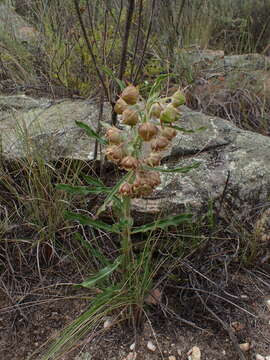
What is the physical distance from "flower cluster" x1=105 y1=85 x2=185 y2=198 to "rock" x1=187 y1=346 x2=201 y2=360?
73 cm

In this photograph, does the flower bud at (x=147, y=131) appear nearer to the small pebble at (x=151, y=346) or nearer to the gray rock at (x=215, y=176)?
the gray rock at (x=215, y=176)

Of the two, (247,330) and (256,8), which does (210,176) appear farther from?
(256,8)

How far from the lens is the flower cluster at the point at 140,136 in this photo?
1.17 m

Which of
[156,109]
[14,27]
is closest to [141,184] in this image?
[156,109]

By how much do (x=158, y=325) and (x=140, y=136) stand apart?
2.92 feet

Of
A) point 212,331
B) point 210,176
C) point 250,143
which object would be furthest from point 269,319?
point 250,143

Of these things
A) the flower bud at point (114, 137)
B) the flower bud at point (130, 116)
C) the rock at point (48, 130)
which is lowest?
the rock at point (48, 130)

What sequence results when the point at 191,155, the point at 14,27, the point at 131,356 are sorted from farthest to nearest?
1. the point at 14,27
2. the point at 191,155
3. the point at 131,356

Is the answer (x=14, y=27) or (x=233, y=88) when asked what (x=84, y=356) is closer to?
(x=233, y=88)

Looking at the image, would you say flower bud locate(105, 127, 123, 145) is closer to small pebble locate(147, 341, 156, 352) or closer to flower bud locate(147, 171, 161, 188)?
flower bud locate(147, 171, 161, 188)

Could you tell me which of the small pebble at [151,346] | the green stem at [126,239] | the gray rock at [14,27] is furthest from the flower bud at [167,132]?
the gray rock at [14,27]

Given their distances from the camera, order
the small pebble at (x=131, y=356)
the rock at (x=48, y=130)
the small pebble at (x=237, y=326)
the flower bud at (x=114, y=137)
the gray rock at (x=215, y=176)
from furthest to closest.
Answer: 1. the rock at (x=48, y=130)
2. the gray rock at (x=215, y=176)
3. the small pebble at (x=237, y=326)
4. the small pebble at (x=131, y=356)
5. the flower bud at (x=114, y=137)

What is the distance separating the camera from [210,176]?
1938 millimetres

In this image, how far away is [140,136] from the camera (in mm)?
1208
